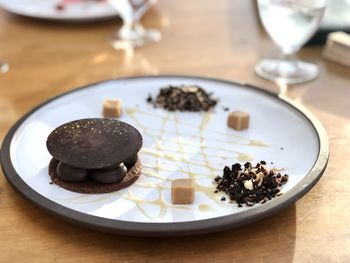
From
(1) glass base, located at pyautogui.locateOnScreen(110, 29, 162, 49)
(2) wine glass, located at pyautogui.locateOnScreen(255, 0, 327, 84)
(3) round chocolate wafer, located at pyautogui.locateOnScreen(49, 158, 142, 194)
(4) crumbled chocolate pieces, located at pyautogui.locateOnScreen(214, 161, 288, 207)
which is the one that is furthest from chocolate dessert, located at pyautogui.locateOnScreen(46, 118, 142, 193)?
(1) glass base, located at pyautogui.locateOnScreen(110, 29, 162, 49)

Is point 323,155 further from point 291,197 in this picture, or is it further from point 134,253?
point 134,253

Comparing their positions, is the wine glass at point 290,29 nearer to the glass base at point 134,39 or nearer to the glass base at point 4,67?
the glass base at point 134,39

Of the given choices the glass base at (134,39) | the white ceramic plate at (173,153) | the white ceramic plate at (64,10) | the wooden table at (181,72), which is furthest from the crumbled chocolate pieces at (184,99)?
the white ceramic plate at (64,10)

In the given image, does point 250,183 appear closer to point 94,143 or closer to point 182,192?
point 182,192

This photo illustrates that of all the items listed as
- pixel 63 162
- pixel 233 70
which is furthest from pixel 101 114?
pixel 233 70

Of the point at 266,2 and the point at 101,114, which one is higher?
the point at 266,2

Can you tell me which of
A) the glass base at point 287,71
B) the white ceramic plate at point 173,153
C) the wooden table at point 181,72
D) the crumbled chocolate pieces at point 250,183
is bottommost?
the wooden table at point 181,72

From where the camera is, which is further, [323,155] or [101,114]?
[101,114]
